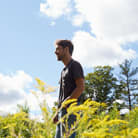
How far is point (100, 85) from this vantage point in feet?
114

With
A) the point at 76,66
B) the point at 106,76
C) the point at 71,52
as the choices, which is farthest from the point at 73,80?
the point at 106,76

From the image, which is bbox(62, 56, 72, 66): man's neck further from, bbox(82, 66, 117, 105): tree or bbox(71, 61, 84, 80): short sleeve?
bbox(82, 66, 117, 105): tree

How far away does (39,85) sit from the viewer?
1.51m

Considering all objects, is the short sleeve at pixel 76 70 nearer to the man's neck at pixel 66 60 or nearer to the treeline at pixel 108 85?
the man's neck at pixel 66 60

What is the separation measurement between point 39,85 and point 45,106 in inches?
5.6

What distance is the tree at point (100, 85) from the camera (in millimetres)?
33812

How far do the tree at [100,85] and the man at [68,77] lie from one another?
1178 inches

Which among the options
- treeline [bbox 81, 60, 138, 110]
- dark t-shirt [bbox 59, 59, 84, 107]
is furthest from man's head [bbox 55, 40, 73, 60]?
treeline [bbox 81, 60, 138, 110]

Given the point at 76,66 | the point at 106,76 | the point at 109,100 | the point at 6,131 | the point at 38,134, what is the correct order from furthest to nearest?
the point at 106,76 → the point at 109,100 → the point at 6,131 → the point at 76,66 → the point at 38,134

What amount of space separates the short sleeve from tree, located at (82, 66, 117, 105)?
30.1 m

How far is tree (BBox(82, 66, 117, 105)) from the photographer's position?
33.8 m

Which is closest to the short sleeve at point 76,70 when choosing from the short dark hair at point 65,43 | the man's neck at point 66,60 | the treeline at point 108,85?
the man's neck at point 66,60

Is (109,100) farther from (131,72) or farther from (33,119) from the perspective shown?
(33,119)

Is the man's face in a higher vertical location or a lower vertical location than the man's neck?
higher
